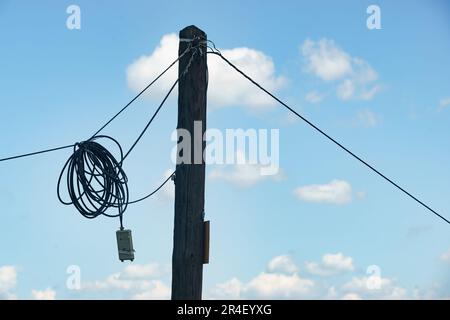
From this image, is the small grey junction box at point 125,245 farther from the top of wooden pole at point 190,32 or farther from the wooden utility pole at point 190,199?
the top of wooden pole at point 190,32

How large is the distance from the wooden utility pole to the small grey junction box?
567 mm

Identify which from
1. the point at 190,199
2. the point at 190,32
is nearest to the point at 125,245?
the point at 190,199

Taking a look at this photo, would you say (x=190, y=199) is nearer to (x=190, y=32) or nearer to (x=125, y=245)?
(x=125, y=245)

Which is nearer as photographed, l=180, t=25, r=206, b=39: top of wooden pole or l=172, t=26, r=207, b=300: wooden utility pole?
l=172, t=26, r=207, b=300: wooden utility pole

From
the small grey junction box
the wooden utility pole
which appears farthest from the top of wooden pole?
the small grey junction box

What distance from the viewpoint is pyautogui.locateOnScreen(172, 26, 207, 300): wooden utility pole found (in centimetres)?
747

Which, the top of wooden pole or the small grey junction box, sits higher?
the top of wooden pole

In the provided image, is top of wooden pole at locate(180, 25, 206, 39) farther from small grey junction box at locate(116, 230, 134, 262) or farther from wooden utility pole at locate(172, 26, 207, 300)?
small grey junction box at locate(116, 230, 134, 262)
